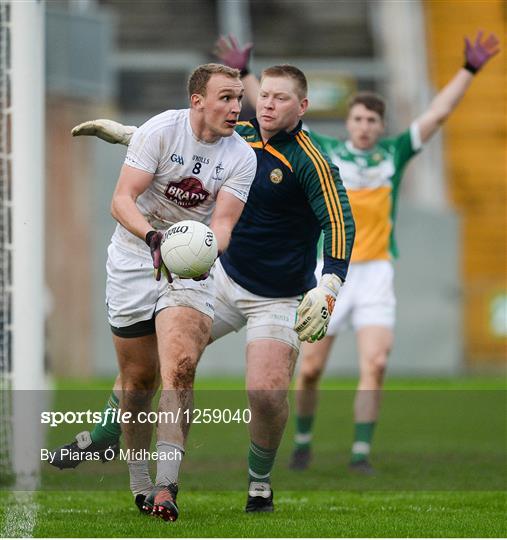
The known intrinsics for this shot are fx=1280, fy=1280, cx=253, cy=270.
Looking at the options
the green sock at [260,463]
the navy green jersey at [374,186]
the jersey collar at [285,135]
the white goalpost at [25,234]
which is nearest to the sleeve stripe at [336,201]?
the jersey collar at [285,135]

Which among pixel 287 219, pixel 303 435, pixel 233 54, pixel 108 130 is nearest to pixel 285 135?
pixel 287 219

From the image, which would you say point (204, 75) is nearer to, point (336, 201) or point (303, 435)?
point (336, 201)

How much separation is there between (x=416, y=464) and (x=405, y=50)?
16140 mm

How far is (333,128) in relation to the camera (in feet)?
74.2

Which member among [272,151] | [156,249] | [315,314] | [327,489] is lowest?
[327,489]

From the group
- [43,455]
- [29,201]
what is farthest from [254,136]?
[43,455]

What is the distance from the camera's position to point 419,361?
2036 cm

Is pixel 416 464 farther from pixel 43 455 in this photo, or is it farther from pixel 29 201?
pixel 29 201

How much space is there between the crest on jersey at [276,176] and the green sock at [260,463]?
1412 millimetres

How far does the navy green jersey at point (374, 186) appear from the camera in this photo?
940 cm

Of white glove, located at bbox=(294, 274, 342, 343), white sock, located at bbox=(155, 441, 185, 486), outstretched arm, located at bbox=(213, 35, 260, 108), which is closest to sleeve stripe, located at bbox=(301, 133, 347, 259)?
white glove, located at bbox=(294, 274, 342, 343)

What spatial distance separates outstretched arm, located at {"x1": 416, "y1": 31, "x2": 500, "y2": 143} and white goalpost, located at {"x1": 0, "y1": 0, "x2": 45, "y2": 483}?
288 centimetres

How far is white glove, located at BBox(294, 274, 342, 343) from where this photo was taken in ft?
20.5

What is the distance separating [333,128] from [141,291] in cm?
1645
